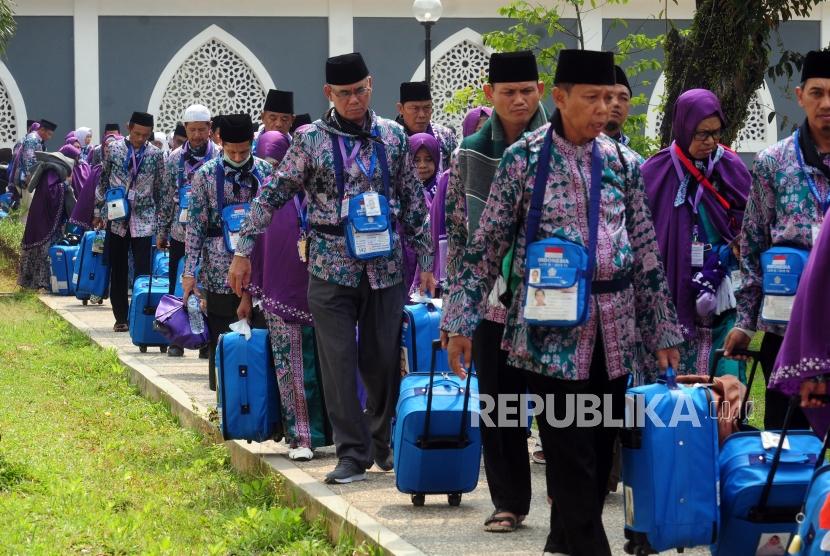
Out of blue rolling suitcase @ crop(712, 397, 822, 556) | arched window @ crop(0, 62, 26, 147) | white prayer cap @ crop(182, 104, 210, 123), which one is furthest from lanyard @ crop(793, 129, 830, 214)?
arched window @ crop(0, 62, 26, 147)

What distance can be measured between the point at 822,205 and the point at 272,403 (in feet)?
10.4

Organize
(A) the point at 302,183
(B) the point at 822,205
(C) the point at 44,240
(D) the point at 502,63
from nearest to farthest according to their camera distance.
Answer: (B) the point at 822,205, (D) the point at 502,63, (A) the point at 302,183, (C) the point at 44,240

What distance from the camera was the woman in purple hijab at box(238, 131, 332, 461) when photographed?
7938 millimetres

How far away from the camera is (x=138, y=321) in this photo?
13.0 metres

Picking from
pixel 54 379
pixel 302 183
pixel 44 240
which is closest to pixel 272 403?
pixel 302 183

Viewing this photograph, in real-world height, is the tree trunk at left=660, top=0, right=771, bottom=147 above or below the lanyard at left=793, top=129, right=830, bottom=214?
above

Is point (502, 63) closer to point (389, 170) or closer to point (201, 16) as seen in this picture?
point (389, 170)

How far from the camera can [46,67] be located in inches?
1123

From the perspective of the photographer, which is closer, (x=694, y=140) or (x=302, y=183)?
(x=694, y=140)

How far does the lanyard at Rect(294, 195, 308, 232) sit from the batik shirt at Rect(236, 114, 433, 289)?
13 centimetres

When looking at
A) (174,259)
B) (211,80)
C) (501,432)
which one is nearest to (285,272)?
(501,432)

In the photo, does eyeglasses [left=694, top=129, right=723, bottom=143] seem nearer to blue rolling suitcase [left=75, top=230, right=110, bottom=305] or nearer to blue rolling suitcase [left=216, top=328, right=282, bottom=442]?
blue rolling suitcase [left=216, top=328, right=282, bottom=442]

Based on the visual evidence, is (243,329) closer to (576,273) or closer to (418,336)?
(418,336)

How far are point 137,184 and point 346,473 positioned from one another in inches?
306
